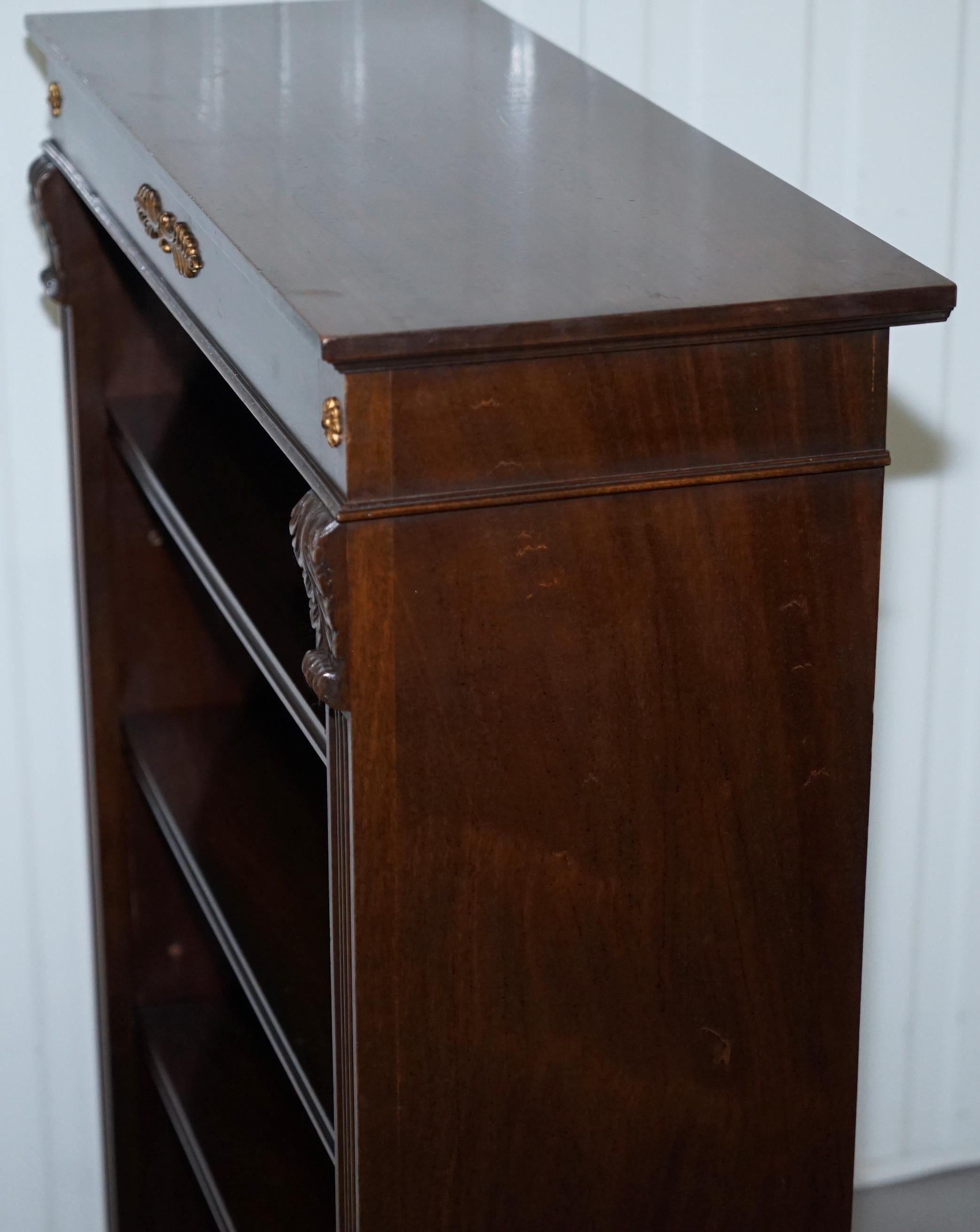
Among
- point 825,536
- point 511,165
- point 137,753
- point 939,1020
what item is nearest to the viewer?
point 825,536

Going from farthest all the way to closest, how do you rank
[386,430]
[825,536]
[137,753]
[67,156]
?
1. [137,753]
2. [67,156]
3. [825,536]
4. [386,430]

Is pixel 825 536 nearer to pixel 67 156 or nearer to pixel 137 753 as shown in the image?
pixel 67 156

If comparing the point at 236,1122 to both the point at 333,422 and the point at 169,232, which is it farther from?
the point at 333,422

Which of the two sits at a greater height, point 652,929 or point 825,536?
point 825,536

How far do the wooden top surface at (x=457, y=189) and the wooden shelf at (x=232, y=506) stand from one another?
29 centimetres

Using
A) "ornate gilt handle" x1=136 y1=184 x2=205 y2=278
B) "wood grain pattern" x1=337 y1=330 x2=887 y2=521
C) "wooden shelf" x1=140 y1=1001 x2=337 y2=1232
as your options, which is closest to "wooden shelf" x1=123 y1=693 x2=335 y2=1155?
"wooden shelf" x1=140 y1=1001 x2=337 y2=1232

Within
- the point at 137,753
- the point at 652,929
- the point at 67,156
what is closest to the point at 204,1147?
the point at 137,753

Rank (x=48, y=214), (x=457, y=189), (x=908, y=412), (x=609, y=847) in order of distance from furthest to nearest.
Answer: (x=908, y=412) < (x=48, y=214) < (x=457, y=189) < (x=609, y=847)

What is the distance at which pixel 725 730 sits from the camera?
101cm

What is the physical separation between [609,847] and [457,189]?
46cm

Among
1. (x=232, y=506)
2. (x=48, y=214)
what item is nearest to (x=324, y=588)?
(x=232, y=506)

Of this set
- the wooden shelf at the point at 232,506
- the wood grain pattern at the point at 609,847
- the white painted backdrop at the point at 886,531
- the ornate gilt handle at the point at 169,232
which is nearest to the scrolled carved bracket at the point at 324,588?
the wood grain pattern at the point at 609,847

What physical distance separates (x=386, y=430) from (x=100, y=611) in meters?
1.11

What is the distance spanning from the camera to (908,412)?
7.02 ft
